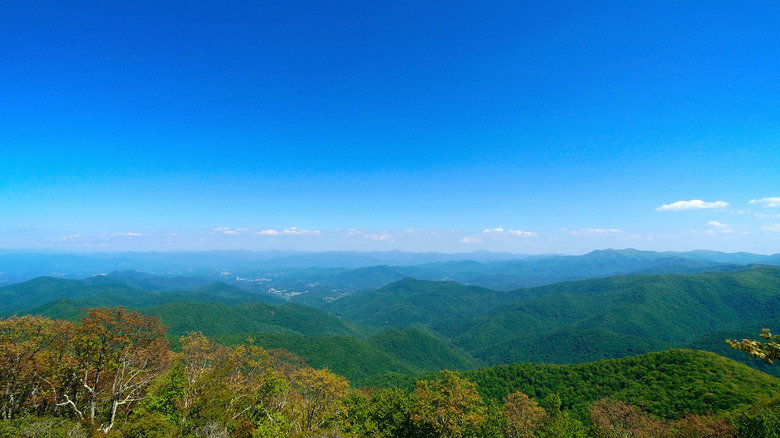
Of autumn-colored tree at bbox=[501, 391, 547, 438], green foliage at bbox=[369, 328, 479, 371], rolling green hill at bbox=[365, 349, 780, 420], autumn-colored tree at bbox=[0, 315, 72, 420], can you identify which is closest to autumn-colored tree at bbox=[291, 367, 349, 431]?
autumn-colored tree at bbox=[501, 391, 547, 438]

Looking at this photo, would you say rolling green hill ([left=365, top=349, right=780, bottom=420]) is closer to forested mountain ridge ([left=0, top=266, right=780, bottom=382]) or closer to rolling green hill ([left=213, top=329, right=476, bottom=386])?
rolling green hill ([left=213, top=329, right=476, bottom=386])

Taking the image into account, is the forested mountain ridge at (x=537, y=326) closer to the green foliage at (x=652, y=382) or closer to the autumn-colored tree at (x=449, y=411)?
the green foliage at (x=652, y=382)

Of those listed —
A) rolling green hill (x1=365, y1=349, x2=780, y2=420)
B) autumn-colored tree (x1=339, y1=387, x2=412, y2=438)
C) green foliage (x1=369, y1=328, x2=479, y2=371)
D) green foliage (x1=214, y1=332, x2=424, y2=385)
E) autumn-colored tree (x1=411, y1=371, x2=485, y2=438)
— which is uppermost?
autumn-colored tree (x1=411, y1=371, x2=485, y2=438)

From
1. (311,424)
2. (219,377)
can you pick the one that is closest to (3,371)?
(219,377)

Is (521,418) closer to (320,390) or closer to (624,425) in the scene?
(624,425)

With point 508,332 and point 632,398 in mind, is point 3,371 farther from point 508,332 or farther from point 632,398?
point 508,332

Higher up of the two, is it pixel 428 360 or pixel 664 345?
pixel 664 345

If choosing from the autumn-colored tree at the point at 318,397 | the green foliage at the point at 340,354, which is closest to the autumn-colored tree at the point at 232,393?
the autumn-colored tree at the point at 318,397
